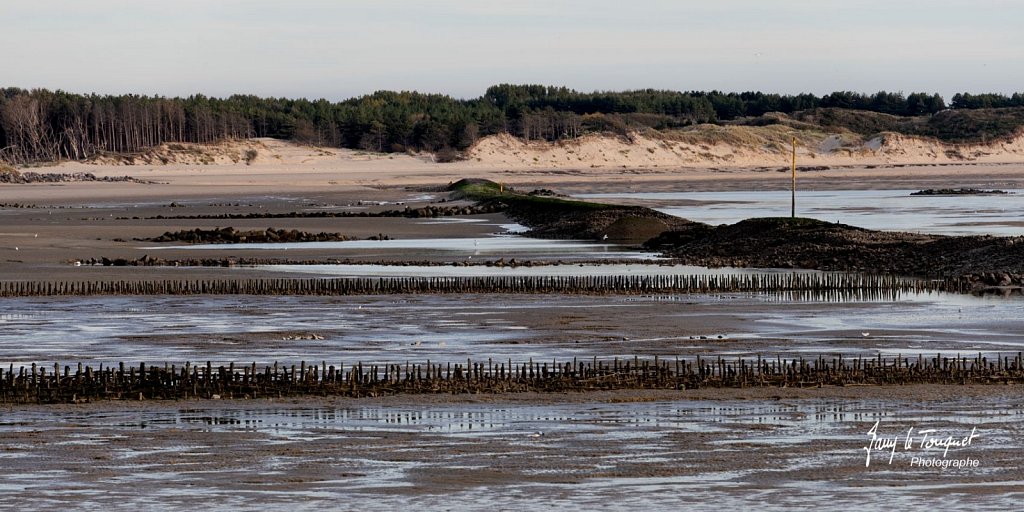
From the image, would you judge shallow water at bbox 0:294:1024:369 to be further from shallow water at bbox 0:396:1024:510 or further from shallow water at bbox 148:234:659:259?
shallow water at bbox 148:234:659:259

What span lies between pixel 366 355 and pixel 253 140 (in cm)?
13200

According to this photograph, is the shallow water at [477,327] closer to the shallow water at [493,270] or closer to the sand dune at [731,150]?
the shallow water at [493,270]

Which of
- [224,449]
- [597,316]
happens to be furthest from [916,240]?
[224,449]

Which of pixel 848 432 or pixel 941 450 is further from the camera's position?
pixel 848 432

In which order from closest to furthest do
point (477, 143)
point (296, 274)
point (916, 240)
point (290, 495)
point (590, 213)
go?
1. point (290, 495)
2. point (296, 274)
3. point (916, 240)
4. point (590, 213)
5. point (477, 143)

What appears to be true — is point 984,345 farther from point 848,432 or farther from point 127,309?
point 127,309

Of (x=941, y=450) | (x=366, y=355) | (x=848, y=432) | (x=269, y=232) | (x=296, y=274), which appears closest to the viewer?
(x=941, y=450)

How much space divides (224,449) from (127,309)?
1556 centimetres

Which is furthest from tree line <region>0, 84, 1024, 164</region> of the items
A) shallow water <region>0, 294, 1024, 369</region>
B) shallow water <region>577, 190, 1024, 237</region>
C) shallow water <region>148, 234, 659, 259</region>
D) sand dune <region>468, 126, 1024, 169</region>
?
shallow water <region>0, 294, 1024, 369</region>

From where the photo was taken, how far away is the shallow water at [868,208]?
5888 centimetres

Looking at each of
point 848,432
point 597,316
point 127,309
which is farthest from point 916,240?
point 848,432

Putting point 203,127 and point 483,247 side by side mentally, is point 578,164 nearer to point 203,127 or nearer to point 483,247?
point 203,127

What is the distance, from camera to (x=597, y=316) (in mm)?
28016

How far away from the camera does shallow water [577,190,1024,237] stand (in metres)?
58.9
